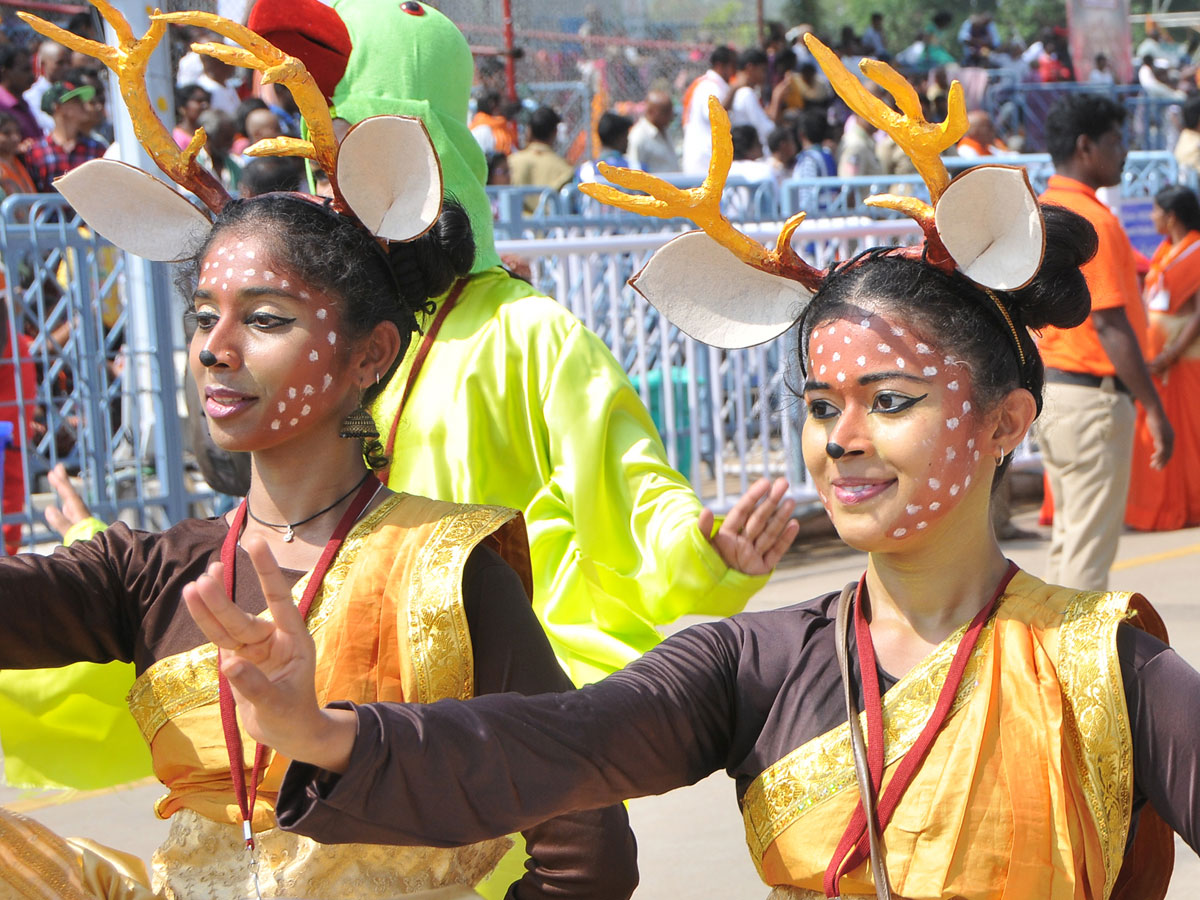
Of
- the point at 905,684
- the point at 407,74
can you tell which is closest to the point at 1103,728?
the point at 905,684

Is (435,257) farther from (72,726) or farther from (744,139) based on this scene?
(744,139)

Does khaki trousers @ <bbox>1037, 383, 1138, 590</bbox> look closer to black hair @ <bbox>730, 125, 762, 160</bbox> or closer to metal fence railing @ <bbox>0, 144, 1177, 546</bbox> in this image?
metal fence railing @ <bbox>0, 144, 1177, 546</bbox>

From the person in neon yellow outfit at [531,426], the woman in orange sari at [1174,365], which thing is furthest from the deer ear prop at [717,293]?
the woman in orange sari at [1174,365]

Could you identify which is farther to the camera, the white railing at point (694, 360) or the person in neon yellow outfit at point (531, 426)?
the white railing at point (694, 360)

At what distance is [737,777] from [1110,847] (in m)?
0.46

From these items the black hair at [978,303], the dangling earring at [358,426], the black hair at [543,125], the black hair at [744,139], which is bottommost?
the dangling earring at [358,426]

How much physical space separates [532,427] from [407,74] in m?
0.76

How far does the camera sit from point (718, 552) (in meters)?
2.52

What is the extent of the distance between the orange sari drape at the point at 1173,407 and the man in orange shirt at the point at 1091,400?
276 centimetres

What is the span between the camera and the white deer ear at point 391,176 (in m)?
2.28

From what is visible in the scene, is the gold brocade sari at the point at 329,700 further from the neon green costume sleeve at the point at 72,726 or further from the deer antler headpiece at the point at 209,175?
the deer antler headpiece at the point at 209,175

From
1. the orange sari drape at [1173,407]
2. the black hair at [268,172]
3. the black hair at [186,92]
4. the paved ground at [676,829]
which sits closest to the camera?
the paved ground at [676,829]

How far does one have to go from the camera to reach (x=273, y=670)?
60.7 inches

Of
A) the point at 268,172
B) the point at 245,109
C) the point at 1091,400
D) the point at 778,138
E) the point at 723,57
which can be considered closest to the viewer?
the point at 268,172
